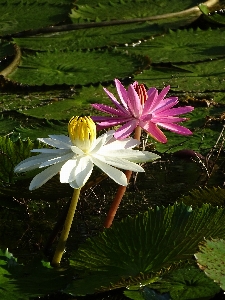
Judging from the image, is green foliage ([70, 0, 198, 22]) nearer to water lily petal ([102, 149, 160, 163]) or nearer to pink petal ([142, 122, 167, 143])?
pink petal ([142, 122, 167, 143])

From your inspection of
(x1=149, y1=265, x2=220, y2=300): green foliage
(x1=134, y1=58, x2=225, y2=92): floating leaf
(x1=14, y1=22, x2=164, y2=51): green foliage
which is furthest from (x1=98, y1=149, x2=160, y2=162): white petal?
(x1=14, y1=22, x2=164, y2=51): green foliage

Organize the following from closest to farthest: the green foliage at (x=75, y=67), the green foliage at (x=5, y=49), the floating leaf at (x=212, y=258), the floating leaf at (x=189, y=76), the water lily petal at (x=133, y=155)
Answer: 1. the floating leaf at (x=212, y=258)
2. the water lily petal at (x=133, y=155)
3. the floating leaf at (x=189, y=76)
4. the green foliage at (x=75, y=67)
5. the green foliage at (x=5, y=49)

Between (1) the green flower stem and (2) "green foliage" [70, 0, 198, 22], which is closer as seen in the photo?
(1) the green flower stem

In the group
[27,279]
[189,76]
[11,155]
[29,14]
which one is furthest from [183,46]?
[27,279]

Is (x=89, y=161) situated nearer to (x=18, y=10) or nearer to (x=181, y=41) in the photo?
(x=181, y=41)

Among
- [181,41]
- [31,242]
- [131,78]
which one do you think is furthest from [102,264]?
[181,41]

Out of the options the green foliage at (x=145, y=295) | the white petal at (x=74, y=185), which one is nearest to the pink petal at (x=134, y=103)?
the white petal at (x=74, y=185)

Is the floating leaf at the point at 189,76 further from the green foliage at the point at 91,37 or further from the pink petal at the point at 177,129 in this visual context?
the pink petal at the point at 177,129
